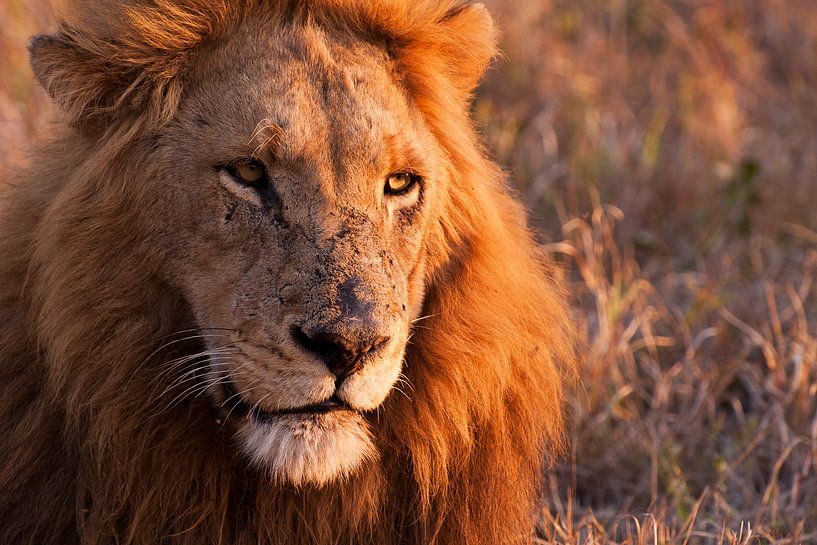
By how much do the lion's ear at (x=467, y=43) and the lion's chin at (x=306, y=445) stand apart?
1.08m

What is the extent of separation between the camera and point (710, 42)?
7578 mm

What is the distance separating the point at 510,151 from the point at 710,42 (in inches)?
82.4

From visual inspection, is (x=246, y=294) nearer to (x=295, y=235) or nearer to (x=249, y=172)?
(x=295, y=235)

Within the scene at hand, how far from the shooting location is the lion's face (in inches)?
98.3

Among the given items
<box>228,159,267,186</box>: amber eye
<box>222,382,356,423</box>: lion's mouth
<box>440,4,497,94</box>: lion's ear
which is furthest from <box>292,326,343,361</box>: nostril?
<box>440,4,497,94</box>: lion's ear

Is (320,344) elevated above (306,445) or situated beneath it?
elevated above

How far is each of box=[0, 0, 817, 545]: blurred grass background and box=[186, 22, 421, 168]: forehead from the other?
1.32 meters

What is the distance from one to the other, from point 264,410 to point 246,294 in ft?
0.88

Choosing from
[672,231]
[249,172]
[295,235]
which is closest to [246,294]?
[295,235]

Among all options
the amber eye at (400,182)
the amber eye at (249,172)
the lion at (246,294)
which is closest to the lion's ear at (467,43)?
the lion at (246,294)

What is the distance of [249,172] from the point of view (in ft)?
8.81

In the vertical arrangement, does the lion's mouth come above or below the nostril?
below

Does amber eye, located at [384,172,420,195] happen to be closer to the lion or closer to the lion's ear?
the lion

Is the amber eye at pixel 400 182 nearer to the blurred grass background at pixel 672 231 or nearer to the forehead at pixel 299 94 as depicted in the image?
the forehead at pixel 299 94
